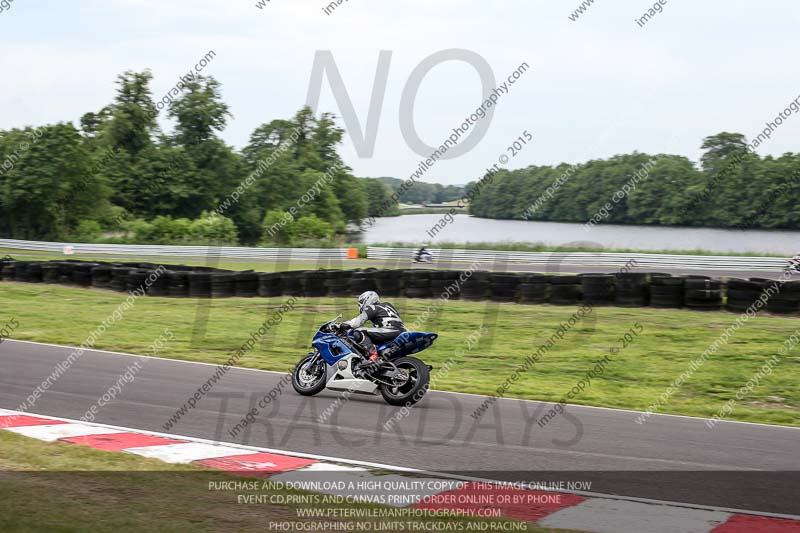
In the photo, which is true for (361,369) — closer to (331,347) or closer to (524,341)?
(331,347)

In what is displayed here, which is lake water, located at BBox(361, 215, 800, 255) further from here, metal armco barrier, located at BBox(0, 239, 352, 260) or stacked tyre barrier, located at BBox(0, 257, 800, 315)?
stacked tyre barrier, located at BBox(0, 257, 800, 315)

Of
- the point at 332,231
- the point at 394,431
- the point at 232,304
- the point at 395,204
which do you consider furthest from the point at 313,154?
the point at 394,431

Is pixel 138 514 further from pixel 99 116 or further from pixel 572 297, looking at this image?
pixel 99 116

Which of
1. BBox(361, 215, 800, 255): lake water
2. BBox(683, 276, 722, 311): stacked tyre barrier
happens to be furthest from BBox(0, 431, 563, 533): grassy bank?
BBox(361, 215, 800, 255): lake water

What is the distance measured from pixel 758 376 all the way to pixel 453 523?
870 cm

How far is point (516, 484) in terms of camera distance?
6332mm

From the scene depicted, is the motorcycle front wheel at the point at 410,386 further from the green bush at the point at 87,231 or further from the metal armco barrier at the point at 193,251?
the green bush at the point at 87,231

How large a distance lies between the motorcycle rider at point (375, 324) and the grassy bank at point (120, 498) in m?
3.48

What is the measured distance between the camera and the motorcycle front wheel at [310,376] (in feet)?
32.6

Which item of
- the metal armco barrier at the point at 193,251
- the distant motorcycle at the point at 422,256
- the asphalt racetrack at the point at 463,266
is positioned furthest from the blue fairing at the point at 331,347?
the metal armco barrier at the point at 193,251

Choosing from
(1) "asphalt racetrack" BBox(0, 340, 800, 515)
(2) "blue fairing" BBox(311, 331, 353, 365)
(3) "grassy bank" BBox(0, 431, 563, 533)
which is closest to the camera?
(3) "grassy bank" BBox(0, 431, 563, 533)

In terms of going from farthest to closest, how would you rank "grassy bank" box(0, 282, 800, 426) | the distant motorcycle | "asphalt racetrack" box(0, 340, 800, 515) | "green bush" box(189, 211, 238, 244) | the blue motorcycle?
1. "green bush" box(189, 211, 238, 244)
2. the distant motorcycle
3. "grassy bank" box(0, 282, 800, 426)
4. the blue motorcycle
5. "asphalt racetrack" box(0, 340, 800, 515)

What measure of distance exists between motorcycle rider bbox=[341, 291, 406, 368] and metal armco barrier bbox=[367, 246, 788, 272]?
2350cm

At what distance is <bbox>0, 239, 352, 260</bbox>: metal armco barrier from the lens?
3694 cm
